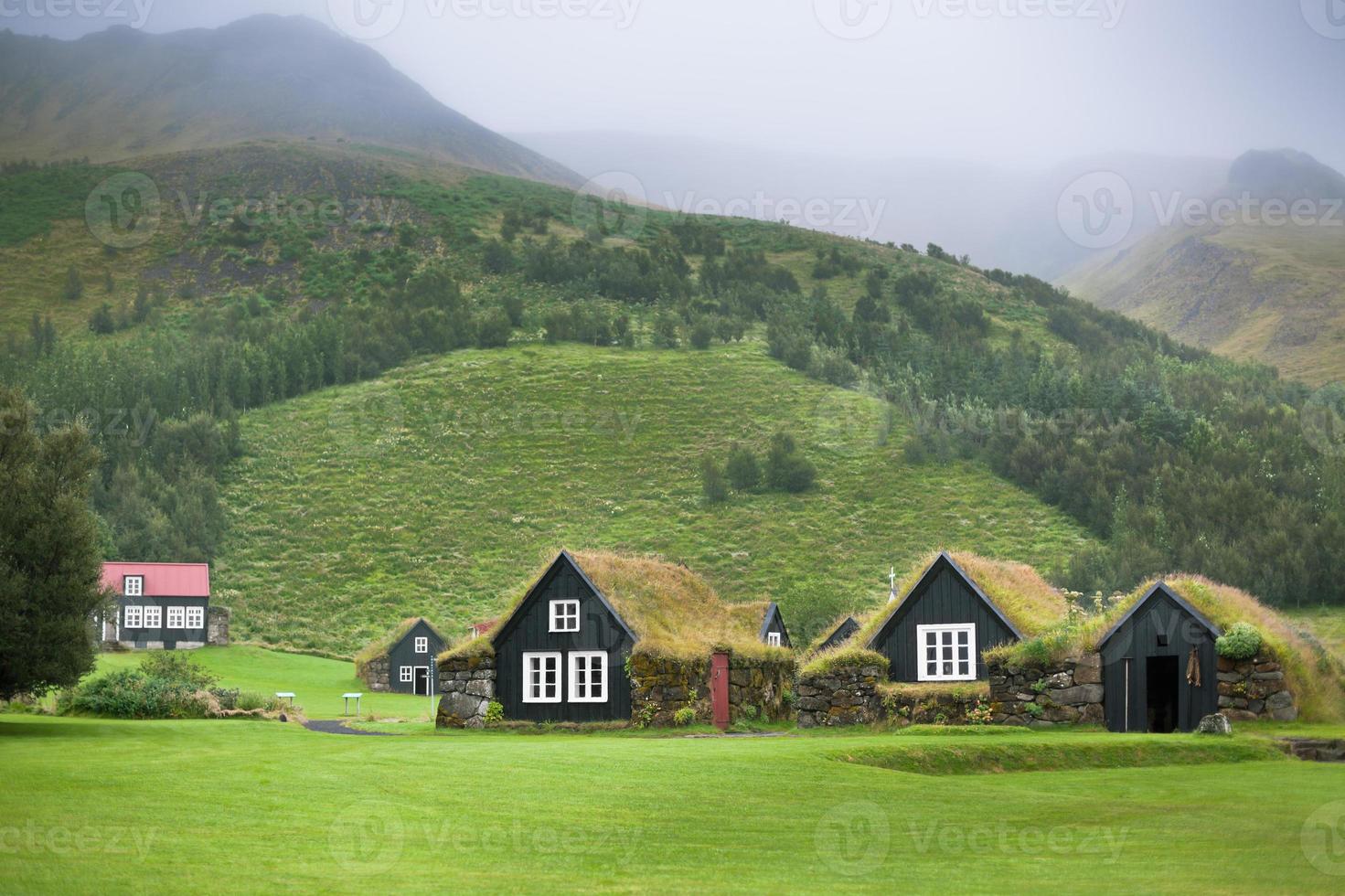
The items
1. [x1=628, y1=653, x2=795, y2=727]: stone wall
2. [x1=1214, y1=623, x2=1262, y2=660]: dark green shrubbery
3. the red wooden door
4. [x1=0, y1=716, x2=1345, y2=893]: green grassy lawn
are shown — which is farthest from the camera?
the red wooden door

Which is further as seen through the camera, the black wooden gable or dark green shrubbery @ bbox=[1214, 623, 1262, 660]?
the black wooden gable

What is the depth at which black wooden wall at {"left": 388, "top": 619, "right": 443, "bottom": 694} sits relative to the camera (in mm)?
71062

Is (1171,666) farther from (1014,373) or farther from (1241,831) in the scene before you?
(1014,373)

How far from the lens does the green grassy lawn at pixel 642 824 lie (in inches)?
566

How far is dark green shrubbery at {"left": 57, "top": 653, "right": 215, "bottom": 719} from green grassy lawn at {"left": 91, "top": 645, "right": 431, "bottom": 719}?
8.85m

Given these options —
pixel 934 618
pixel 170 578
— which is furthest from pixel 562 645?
pixel 170 578

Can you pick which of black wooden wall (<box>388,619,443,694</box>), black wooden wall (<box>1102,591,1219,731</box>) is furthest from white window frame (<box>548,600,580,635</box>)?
black wooden wall (<box>388,619,443,694</box>)

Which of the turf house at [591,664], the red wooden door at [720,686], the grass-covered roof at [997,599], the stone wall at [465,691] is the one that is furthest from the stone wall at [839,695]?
the stone wall at [465,691]

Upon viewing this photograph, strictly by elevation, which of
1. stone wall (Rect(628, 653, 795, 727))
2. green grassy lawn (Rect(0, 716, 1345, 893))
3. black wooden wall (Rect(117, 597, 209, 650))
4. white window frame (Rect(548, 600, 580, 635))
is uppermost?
white window frame (Rect(548, 600, 580, 635))

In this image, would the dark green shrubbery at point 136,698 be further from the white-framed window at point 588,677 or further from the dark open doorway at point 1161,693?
the dark open doorway at point 1161,693

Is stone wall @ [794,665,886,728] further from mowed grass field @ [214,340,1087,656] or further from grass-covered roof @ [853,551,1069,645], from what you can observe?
mowed grass field @ [214,340,1087,656]

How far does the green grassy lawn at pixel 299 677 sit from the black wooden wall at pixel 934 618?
19409 mm

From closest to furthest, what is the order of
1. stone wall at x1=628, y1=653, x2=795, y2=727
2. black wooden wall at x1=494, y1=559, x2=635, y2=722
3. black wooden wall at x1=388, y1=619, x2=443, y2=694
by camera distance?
stone wall at x1=628, y1=653, x2=795, y2=727 < black wooden wall at x1=494, y1=559, x2=635, y2=722 < black wooden wall at x1=388, y1=619, x2=443, y2=694

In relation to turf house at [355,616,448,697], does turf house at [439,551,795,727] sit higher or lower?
higher
